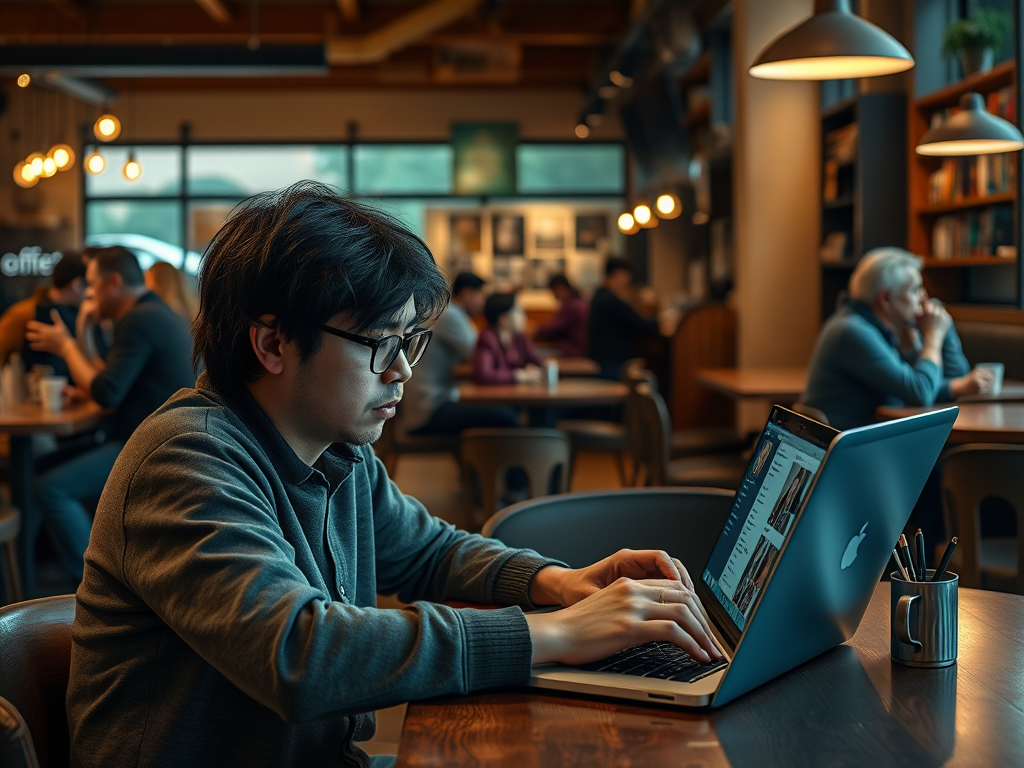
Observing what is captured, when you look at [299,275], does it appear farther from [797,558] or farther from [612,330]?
[612,330]

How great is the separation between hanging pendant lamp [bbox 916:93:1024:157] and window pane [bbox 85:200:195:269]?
10043 millimetres

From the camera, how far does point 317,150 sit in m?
12.5

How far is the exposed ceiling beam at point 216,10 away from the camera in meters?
9.28

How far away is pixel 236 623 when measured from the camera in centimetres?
101

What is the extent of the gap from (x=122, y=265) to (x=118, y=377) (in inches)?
18.0

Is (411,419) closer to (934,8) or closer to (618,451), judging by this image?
(618,451)

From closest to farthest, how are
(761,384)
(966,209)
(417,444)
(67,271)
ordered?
(761,384) → (67,271) → (417,444) → (966,209)

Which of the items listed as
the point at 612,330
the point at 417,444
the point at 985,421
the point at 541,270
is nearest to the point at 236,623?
the point at 985,421

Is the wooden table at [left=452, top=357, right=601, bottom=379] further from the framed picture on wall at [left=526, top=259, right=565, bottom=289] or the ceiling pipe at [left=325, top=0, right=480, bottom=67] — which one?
the framed picture on wall at [left=526, top=259, right=565, bottom=289]

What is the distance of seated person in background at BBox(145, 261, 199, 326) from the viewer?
5219 millimetres

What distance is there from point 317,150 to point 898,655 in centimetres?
1208

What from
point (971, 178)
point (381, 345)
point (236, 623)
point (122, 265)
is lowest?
point (236, 623)

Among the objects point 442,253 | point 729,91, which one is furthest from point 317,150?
point 729,91

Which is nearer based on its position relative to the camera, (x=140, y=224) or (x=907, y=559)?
(x=907, y=559)
